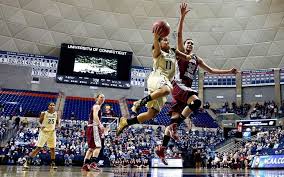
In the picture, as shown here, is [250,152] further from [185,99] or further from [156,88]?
[156,88]

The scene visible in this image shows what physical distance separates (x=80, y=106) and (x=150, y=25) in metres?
10.5

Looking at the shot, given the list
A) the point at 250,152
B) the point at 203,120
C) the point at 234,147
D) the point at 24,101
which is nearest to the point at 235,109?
the point at 203,120

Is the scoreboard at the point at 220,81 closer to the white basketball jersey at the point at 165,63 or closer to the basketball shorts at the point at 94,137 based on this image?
the basketball shorts at the point at 94,137

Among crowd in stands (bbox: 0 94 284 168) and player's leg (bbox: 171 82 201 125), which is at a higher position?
player's leg (bbox: 171 82 201 125)

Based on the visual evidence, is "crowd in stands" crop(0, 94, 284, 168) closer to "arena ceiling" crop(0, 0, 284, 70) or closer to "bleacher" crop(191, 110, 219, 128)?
"bleacher" crop(191, 110, 219, 128)

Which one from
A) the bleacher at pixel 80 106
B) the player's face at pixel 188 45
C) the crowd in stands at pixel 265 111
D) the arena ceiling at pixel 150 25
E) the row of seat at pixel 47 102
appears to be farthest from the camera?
the arena ceiling at pixel 150 25

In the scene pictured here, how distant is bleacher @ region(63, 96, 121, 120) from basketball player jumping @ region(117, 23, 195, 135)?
2216 cm

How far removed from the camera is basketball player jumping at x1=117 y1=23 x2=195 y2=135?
6.41 meters

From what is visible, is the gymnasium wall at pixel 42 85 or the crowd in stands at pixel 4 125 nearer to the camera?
the crowd in stands at pixel 4 125

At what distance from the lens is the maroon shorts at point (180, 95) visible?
7332 millimetres

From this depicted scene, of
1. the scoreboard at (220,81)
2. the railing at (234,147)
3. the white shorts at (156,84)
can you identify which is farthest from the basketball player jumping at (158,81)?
the scoreboard at (220,81)

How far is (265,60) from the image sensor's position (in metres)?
33.6

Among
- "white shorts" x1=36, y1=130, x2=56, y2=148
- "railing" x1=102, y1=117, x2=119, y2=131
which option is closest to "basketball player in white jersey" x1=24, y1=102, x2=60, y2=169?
"white shorts" x1=36, y1=130, x2=56, y2=148

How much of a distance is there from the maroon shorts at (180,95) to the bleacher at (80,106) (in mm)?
21289
